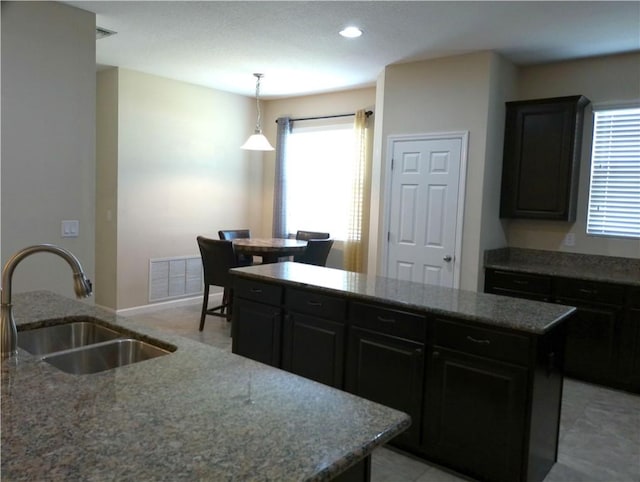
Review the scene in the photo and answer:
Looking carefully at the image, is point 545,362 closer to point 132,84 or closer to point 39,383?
point 39,383

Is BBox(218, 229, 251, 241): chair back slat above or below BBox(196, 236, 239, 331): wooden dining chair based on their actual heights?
above

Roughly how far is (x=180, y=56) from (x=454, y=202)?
3015 mm

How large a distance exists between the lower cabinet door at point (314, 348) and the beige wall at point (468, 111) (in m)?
2.01

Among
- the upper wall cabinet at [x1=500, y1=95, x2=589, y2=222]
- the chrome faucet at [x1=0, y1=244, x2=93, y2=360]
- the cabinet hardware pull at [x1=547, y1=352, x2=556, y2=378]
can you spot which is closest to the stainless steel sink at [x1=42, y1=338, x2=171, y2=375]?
the chrome faucet at [x1=0, y1=244, x2=93, y2=360]

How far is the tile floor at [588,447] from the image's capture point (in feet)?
8.28

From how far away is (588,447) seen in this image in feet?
9.45

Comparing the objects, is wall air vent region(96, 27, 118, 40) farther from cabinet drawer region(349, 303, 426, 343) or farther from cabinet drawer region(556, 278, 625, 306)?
cabinet drawer region(556, 278, 625, 306)

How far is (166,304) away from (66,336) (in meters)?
4.05

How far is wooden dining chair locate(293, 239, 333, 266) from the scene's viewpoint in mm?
5035

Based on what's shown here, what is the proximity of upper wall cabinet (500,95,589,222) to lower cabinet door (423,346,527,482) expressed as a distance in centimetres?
255

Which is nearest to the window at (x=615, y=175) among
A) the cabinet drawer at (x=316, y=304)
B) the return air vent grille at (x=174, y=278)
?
the cabinet drawer at (x=316, y=304)

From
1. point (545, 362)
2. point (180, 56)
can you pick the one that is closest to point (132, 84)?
point (180, 56)

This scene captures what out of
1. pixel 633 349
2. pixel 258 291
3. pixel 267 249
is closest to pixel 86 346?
pixel 258 291

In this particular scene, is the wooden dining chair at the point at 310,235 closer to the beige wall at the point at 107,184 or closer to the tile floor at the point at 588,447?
the beige wall at the point at 107,184
